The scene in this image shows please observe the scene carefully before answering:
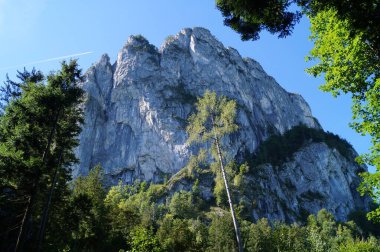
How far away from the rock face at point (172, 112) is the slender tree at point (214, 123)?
352 feet

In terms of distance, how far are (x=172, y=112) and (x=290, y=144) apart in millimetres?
56567

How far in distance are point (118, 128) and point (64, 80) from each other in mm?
130934

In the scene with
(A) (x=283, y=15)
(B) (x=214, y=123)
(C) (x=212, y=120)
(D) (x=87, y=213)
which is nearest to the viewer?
(A) (x=283, y=15)

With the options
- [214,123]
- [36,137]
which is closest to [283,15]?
[214,123]

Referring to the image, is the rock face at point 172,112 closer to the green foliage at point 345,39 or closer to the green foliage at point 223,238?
the green foliage at point 223,238

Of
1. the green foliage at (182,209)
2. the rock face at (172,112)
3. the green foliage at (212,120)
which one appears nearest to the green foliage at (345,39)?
the green foliage at (212,120)

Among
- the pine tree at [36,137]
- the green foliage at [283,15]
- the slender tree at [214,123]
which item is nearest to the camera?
the green foliage at [283,15]

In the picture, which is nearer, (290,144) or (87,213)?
(87,213)

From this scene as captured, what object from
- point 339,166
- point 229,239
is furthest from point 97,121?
point 229,239

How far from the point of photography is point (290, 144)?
165375mm

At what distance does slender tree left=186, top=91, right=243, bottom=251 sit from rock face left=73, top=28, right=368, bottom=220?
10737 centimetres

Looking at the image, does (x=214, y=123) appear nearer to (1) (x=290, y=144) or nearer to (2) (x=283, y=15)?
(2) (x=283, y=15)

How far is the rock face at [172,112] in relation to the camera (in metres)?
138

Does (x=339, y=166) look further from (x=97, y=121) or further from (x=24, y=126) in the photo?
(x=24, y=126)
